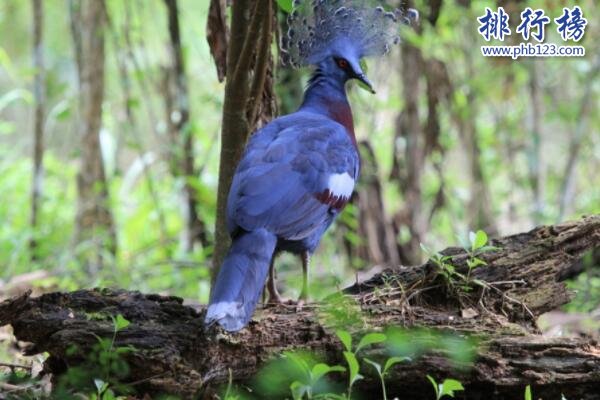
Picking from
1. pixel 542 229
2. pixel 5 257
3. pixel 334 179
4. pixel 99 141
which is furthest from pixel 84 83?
pixel 542 229

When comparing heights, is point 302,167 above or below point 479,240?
above

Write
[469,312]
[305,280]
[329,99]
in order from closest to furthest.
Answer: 1. [469,312]
2. [305,280]
3. [329,99]

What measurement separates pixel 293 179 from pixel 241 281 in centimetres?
65

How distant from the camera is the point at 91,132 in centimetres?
681

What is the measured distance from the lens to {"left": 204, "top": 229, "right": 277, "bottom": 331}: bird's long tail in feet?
8.79

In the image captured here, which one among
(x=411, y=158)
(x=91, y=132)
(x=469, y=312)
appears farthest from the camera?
(x=411, y=158)

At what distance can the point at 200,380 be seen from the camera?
2678mm

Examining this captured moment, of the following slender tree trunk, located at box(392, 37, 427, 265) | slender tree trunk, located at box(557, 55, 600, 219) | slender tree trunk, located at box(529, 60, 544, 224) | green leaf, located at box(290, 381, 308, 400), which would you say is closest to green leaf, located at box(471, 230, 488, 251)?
green leaf, located at box(290, 381, 308, 400)

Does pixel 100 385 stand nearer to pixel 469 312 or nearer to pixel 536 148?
pixel 469 312

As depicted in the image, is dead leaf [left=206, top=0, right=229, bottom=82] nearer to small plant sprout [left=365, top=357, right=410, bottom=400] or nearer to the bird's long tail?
the bird's long tail

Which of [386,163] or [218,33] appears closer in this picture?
[218,33]

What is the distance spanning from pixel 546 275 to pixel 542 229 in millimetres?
182

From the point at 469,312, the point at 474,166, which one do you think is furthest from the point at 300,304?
the point at 474,166

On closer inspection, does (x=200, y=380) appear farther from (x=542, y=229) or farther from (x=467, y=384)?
(x=542, y=229)
